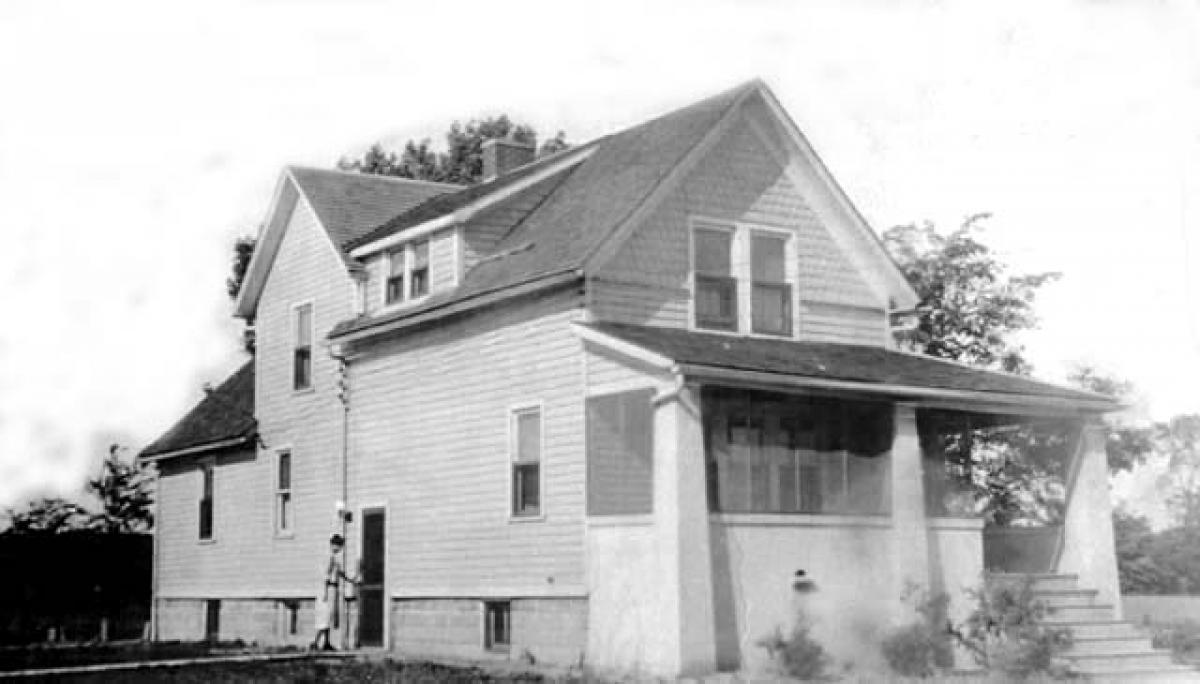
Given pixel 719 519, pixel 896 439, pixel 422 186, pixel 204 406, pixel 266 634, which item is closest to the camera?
pixel 719 519

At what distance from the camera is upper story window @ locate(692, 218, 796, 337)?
21.1 m

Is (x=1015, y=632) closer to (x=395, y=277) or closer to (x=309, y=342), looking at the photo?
(x=395, y=277)

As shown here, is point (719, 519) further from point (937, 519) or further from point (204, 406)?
point (204, 406)

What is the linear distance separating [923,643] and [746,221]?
628 centimetres

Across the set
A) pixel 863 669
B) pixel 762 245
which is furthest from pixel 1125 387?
pixel 863 669

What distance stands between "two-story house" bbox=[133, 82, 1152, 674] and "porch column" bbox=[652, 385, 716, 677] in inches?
1.1

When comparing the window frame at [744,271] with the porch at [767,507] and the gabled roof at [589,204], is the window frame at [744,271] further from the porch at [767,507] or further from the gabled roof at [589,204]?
the gabled roof at [589,204]

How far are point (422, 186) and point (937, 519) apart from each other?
13210 mm

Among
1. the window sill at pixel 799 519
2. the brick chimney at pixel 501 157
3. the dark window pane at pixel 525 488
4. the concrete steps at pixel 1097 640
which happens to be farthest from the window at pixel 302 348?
the concrete steps at pixel 1097 640

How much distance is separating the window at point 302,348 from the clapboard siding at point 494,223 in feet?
16.0

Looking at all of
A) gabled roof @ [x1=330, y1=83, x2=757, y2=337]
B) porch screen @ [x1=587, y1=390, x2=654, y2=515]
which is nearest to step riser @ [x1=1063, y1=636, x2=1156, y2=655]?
porch screen @ [x1=587, y1=390, x2=654, y2=515]

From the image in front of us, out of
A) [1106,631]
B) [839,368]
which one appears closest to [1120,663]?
[1106,631]

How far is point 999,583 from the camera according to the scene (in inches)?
770

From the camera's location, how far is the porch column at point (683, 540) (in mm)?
17234
